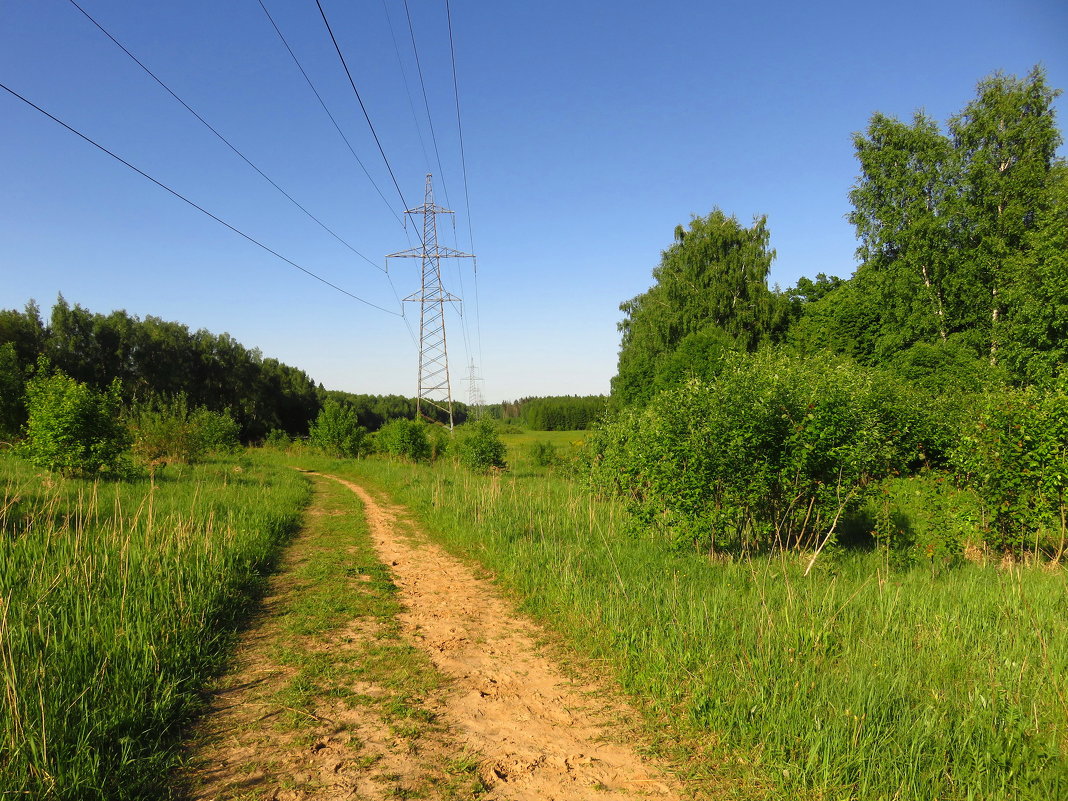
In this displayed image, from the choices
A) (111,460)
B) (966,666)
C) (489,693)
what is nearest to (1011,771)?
(966,666)

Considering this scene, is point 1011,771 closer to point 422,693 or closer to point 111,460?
point 422,693

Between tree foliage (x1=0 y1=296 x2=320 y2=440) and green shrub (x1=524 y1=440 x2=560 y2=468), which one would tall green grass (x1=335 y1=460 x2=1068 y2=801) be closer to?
green shrub (x1=524 y1=440 x2=560 y2=468)

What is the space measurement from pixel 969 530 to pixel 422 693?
941 cm

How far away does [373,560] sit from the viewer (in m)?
8.82

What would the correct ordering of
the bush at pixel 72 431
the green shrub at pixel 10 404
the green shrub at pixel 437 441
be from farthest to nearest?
the green shrub at pixel 437 441
the green shrub at pixel 10 404
the bush at pixel 72 431

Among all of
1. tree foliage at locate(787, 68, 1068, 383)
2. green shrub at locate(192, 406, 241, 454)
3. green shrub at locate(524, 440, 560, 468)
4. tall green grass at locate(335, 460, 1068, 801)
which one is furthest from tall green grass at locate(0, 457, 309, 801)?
tree foliage at locate(787, 68, 1068, 383)

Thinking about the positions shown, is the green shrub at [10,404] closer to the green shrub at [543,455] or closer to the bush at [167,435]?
the bush at [167,435]

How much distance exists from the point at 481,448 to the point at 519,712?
2014cm

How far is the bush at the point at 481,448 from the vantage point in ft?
79.2

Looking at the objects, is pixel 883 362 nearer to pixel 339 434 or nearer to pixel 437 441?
pixel 437 441

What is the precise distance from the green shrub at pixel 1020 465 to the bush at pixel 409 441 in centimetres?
2391

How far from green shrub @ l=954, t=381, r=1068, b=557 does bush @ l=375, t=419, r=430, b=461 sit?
23.9 meters

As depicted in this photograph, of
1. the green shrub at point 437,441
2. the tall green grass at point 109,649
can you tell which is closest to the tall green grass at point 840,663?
the tall green grass at point 109,649

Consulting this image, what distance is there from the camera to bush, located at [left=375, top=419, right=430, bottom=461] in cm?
2806
